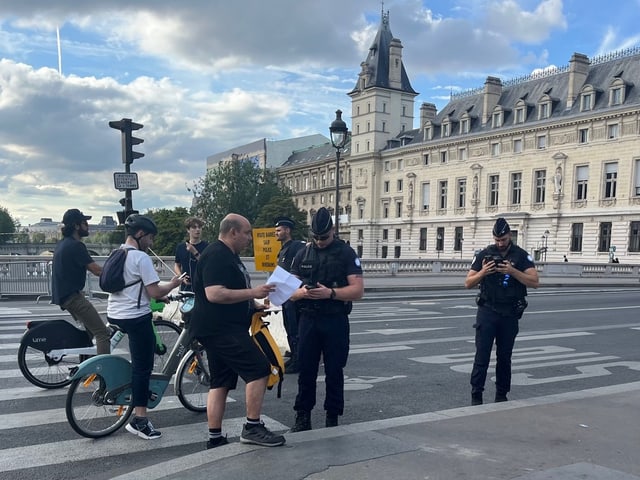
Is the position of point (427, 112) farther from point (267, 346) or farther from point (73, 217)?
point (267, 346)

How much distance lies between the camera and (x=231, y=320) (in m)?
4.44

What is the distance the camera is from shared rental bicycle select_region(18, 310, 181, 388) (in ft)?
21.1

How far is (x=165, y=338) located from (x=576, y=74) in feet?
211

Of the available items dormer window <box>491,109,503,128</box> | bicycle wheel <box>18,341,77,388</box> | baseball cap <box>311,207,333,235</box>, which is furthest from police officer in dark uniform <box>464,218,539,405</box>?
dormer window <box>491,109,503,128</box>

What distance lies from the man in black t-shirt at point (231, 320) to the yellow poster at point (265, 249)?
6.60 metres

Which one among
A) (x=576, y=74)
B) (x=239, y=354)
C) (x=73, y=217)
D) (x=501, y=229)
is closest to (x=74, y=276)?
(x=73, y=217)

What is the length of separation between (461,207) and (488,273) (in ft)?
227

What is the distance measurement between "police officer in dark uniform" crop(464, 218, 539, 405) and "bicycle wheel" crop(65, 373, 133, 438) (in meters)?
3.52

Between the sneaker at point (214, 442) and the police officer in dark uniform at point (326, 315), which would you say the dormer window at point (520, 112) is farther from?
the sneaker at point (214, 442)

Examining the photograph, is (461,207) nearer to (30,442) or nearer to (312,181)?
(312,181)

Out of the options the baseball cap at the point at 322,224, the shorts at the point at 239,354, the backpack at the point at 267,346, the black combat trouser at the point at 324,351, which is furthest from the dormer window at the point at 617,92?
the shorts at the point at 239,354

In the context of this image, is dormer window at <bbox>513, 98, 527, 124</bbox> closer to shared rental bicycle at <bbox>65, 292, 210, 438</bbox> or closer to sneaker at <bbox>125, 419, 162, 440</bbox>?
shared rental bicycle at <bbox>65, 292, 210, 438</bbox>

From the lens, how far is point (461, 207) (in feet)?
241

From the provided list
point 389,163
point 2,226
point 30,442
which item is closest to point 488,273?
point 30,442
